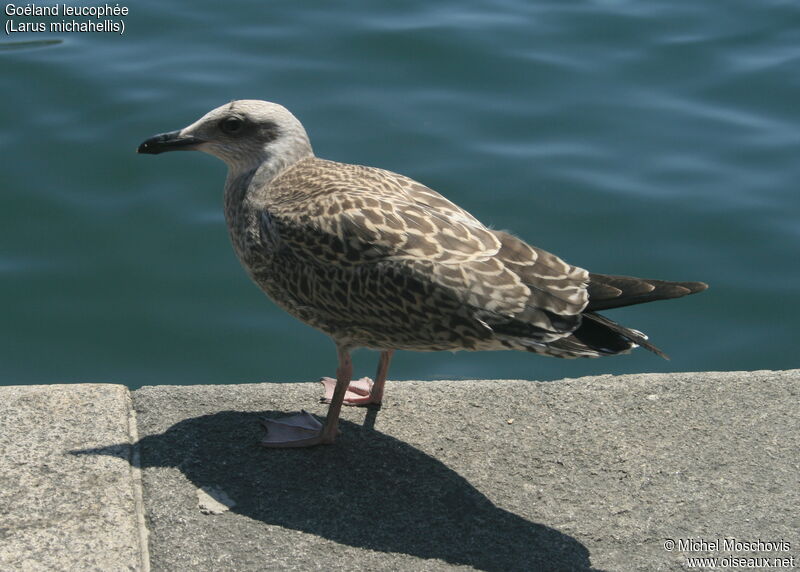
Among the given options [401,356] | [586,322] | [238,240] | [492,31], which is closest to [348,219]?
[238,240]

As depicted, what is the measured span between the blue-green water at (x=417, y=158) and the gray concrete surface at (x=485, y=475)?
1.98 metres

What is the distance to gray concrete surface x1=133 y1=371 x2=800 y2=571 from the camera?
14.6 feet

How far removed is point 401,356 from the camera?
7.61 metres

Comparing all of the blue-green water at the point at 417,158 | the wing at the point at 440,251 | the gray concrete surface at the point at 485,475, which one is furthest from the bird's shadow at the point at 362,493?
the blue-green water at the point at 417,158

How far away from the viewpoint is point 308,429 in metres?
5.12

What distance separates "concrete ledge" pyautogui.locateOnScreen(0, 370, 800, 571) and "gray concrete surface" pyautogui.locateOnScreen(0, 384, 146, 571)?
0.01m

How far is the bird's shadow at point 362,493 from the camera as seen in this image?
4.48 meters

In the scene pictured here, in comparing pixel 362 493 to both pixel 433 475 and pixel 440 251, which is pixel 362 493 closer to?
pixel 433 475

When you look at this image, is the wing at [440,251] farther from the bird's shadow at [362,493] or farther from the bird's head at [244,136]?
the bird's shadow at [362,493]

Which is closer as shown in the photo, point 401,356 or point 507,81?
point 401,356

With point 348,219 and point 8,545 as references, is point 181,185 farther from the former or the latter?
point 8,545

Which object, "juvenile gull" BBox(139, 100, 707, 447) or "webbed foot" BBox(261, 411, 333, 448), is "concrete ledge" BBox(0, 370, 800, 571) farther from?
"juvenile gull" BBox(139, 100, 707, 447)

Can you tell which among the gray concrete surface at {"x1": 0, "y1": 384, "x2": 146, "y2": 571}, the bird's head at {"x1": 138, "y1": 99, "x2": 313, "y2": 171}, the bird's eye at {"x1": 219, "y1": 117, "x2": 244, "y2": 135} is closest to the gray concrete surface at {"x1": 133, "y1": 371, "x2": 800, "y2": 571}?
the gray concrete surface at {"x1": 0, "y1": 384, "x2": 146, "y2": 571}

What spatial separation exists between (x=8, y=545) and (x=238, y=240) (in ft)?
5.81
